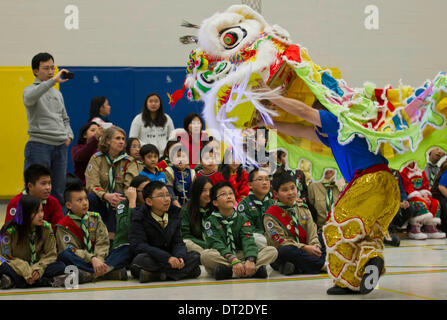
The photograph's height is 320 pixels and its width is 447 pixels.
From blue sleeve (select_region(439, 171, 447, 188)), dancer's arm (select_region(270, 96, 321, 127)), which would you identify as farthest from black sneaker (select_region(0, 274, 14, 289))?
blue sleeve (select_region(439, 171, 447, 188))

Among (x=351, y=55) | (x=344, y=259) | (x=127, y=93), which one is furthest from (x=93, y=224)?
(x=351, y=55)

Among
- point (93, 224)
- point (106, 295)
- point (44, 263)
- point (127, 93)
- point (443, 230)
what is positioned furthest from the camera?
point (127, 93)

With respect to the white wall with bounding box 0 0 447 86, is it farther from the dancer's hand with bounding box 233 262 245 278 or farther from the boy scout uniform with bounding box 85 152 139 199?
the dancer's hand with bounding box 233 262 245 278

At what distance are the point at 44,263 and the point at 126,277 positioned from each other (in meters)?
0.60

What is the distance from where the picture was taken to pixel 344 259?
368cm

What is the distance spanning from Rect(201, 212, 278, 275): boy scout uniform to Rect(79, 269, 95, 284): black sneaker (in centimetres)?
80

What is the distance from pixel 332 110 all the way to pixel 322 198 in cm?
251

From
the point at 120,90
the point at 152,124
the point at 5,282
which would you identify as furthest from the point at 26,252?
the point at 120,90

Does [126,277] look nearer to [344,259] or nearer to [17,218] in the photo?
[17,218]

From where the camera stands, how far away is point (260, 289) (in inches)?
163

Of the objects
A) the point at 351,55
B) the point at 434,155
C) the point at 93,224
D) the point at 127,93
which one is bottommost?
the point at 93,224

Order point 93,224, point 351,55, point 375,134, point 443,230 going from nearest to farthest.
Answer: point 375,134 < point 93,224 < point 443,230 < point 351,55

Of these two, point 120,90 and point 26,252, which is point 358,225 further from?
point 120,90

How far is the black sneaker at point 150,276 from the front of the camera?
451cm
